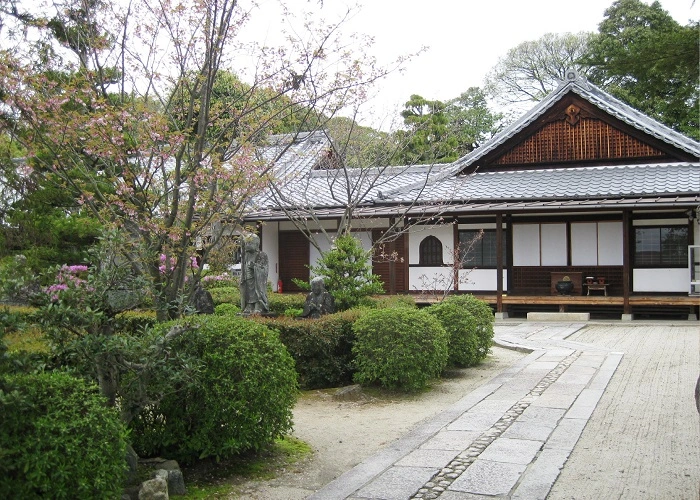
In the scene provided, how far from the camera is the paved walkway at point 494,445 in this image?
5199 millimetres

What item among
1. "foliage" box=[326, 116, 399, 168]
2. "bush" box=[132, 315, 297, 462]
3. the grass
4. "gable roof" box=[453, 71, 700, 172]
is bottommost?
the grass

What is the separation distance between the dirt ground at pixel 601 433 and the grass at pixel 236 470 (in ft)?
0.42

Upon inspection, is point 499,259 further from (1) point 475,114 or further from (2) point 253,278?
(1) point 475,114

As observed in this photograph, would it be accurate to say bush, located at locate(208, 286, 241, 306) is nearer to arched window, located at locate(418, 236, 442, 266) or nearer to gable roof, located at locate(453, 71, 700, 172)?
arched window, located at locate(418, 236, 442, 266)

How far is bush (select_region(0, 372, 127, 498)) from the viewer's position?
157 inches

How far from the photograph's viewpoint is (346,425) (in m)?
7.63

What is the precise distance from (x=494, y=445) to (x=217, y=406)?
2.60m

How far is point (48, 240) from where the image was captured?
13.4 m

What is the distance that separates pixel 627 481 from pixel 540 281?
615 inches

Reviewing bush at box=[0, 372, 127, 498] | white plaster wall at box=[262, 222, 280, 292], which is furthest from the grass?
white plaster wall at box=[262, 222, 280, 292]

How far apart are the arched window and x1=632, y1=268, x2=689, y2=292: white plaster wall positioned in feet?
18.2

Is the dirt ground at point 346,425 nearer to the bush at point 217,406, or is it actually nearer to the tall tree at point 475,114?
the bush at point 217,406

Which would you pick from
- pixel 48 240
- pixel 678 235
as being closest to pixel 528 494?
pixel 48 240

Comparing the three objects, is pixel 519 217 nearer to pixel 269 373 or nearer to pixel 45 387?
pixel 269 373
